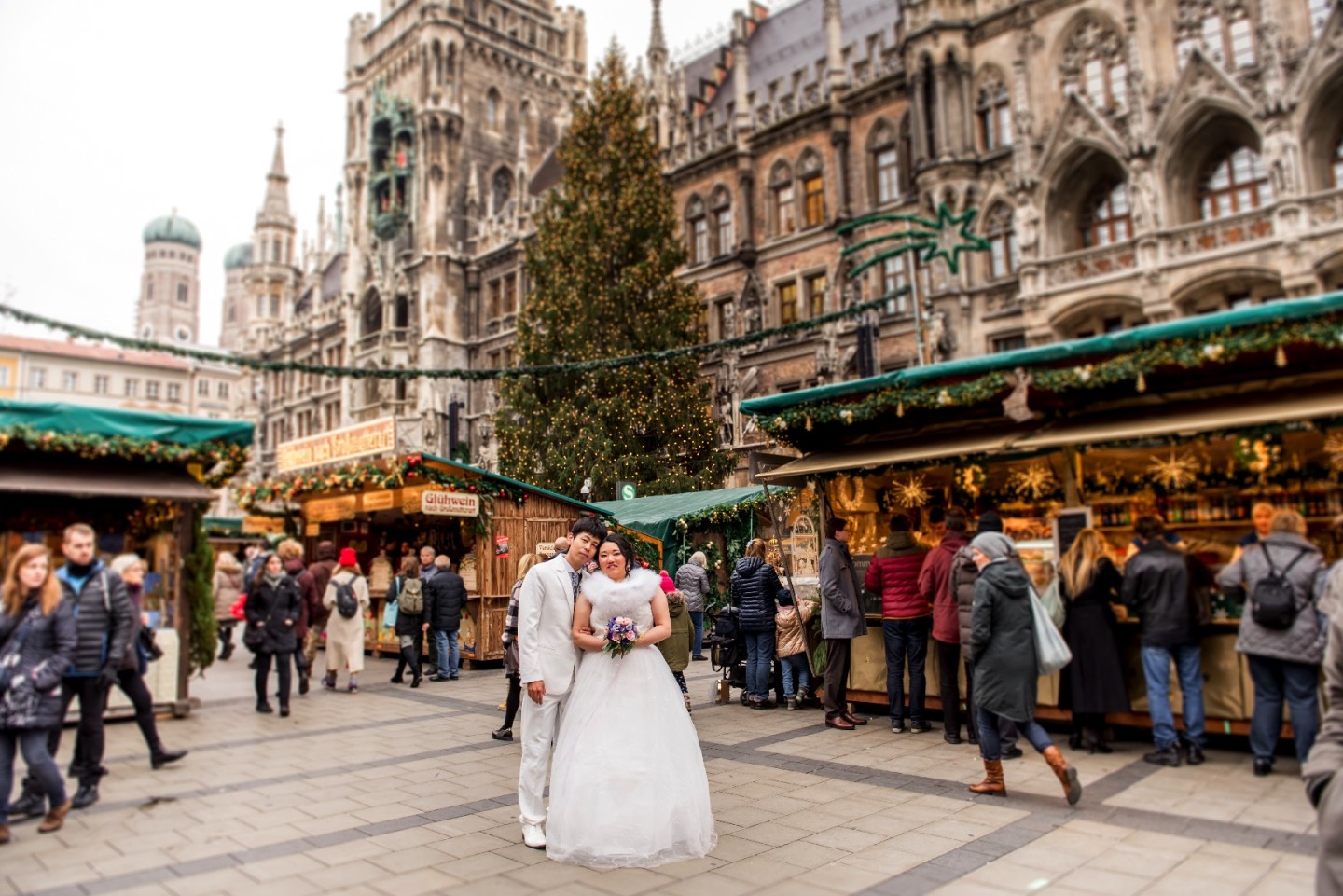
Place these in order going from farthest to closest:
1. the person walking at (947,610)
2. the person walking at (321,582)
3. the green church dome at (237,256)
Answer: the green church dome at (237,256) < the person walking at (321,582) < the person walking at (947,610)

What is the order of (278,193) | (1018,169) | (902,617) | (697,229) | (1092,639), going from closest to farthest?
(1092,639) → (902,617) → (1018,169) → (697,229) → (278,193)

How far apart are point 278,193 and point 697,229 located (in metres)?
79.1

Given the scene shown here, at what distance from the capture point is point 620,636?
5453 mm

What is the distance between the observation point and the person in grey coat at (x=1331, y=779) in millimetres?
2750

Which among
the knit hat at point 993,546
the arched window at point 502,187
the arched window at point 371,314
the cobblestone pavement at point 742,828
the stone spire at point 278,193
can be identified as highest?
the stone spire at point 278,193

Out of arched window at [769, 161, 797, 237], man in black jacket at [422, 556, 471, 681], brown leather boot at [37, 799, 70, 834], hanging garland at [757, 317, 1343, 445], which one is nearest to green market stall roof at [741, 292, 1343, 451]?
hanging garland at [757, 317, 1343, 445]

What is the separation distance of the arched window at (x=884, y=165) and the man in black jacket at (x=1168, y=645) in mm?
22072

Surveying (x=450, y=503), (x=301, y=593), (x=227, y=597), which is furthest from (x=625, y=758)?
(x=227, y=597)

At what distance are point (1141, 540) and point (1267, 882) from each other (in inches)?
147

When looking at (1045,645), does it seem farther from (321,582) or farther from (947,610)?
(321,582)

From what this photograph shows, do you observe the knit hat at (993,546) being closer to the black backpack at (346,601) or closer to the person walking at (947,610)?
the person walking at (947,610)

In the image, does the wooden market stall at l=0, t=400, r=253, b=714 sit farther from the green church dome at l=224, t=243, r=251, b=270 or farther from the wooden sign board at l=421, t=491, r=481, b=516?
the green church dome at l=224, t=243, r=251, b=270

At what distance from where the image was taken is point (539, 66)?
4969 centimetres

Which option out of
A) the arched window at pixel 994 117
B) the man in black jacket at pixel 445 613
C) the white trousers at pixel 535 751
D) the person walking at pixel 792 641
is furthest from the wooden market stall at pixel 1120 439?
the arched window at pixel 994 117
